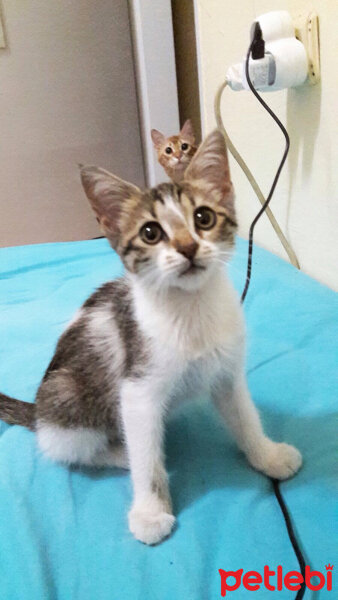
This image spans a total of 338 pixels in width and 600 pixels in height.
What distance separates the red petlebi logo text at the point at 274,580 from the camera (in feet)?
1.74

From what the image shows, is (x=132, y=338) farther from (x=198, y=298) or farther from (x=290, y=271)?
(x=290, y=271)

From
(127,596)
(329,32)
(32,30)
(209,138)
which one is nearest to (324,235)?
(329,32)

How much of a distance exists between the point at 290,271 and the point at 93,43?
5.94ft

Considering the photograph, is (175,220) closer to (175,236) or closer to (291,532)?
(175,236)

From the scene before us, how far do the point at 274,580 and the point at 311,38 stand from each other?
99cm

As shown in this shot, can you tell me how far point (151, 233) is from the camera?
1.96 feet

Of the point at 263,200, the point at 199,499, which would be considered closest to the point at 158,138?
the point at 263,200

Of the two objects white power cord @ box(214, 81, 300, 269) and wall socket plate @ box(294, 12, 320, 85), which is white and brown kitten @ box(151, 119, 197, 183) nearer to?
white power cord @ box(214, 81, 300, 269)

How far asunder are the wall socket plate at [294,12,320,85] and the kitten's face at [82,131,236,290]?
484mm

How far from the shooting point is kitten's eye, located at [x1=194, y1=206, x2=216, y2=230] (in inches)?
23.7

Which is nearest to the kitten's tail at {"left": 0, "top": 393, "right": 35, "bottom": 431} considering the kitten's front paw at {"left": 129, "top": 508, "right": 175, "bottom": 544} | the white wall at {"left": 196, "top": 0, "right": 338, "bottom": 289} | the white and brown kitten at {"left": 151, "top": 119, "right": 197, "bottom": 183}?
the kitten's front paw at {"left": 129, "top": 508, "right": 175, "bottom": 544}

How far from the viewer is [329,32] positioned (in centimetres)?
91

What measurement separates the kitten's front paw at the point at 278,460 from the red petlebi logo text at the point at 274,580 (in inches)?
5.8

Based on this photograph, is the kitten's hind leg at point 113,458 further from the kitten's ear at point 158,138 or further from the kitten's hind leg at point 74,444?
the kitten's ear at point 158,138
